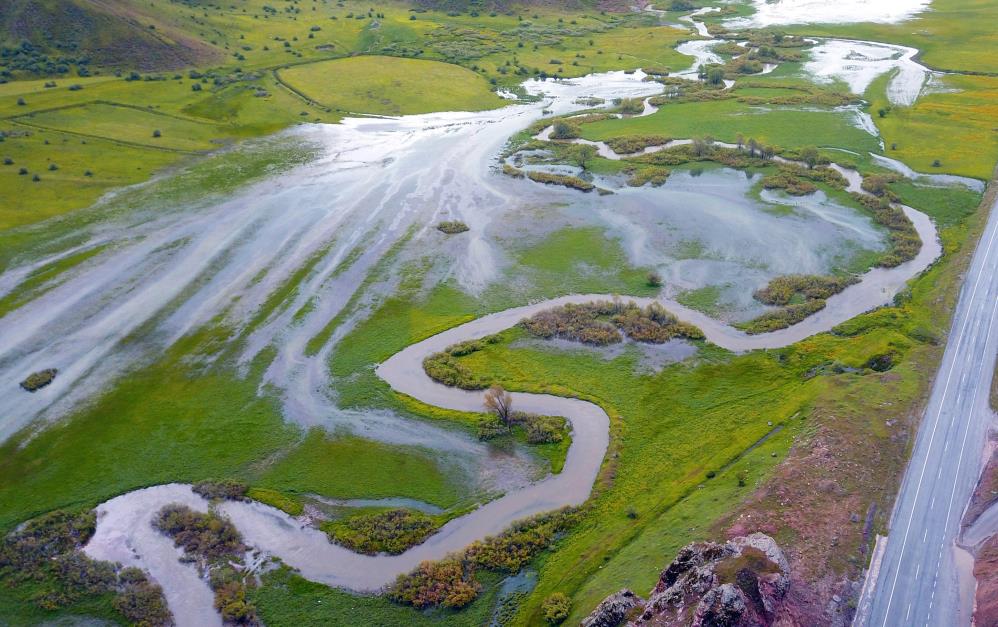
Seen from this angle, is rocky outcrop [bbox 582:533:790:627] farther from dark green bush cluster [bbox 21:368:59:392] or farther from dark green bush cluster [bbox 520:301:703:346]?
dark green bush cluster [bbox 21:368:59:392]

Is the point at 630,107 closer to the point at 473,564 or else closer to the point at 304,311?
the point at 304,311

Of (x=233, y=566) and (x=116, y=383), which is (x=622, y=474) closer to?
(x=233, y=566)

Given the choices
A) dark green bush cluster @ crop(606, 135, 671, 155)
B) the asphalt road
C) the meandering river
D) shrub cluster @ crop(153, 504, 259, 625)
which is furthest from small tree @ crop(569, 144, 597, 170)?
shrub cluster @ crop(153, 504, 259, 625)

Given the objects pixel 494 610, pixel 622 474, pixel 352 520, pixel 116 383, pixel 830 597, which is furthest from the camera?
pixel 116 383

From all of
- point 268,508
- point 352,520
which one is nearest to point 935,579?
point 352,520

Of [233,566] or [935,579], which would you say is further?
[233,566]

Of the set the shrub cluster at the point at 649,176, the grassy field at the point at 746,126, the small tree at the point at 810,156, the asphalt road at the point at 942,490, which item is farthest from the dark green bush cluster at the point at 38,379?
the small tree at the point at 810,156

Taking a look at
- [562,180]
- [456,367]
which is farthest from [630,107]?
[456,367]
